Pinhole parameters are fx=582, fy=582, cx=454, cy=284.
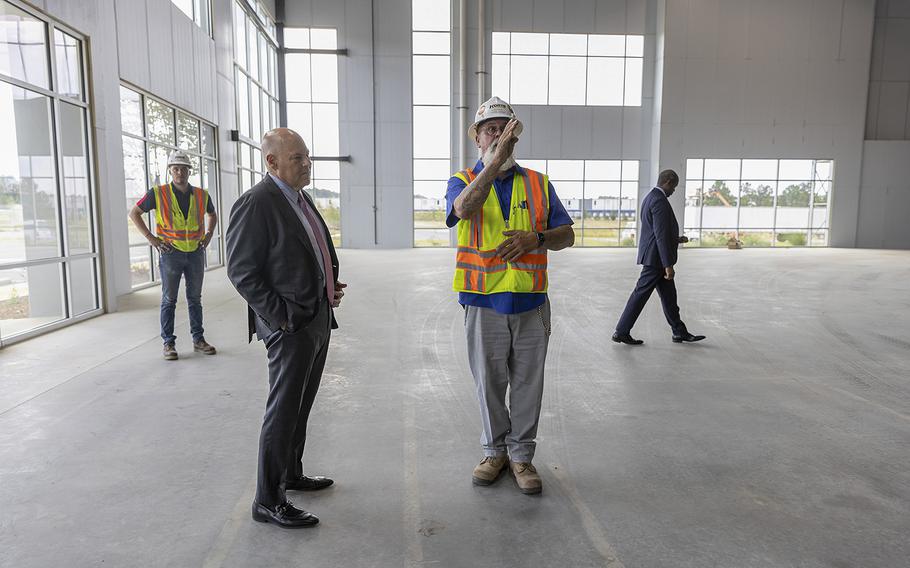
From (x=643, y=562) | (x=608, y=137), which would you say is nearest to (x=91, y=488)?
(x=643, y=562)

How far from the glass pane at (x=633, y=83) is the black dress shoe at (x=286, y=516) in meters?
23.4

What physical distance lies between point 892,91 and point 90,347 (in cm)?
2893

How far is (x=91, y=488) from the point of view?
3156 mm

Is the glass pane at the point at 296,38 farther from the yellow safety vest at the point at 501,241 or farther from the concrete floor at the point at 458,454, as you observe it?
the yellow safety vest at the point at 501,241

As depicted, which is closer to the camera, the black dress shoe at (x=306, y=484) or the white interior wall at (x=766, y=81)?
the black dress shoe at (x=306, y=484)

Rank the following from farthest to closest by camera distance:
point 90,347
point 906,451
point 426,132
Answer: point 426,132 → point 90,347 → point 906,451

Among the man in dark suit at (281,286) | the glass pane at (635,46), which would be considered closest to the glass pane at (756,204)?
the glass pane at (635,46)

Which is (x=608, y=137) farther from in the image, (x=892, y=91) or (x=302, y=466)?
(x=302, y=466)

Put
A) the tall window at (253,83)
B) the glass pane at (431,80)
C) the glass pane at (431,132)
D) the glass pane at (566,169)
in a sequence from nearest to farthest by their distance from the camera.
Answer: the tall window at (253,83) → the glass pane at (431,80) → the glass pane at (431,132) → the glass pane at (566,169)

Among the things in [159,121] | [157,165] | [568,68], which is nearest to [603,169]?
[568,68]

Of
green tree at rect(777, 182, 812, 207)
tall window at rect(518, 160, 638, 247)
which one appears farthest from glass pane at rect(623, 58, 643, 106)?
green tree at rect(777, 182, 812, 207)

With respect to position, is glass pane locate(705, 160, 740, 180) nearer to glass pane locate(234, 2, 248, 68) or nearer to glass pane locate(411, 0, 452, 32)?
glass pane locate(411, 0, 452, 32)

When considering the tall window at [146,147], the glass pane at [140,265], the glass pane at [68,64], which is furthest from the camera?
the glass pane at [140,265]

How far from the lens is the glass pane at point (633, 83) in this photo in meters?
23.2
